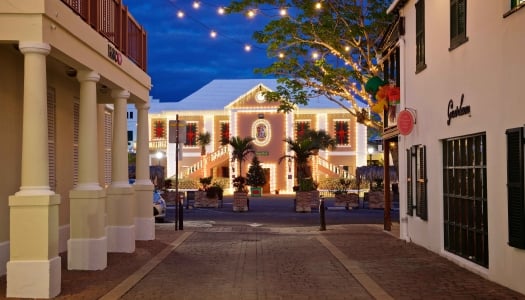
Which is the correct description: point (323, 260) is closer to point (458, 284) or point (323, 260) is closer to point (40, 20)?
point (458, 284)

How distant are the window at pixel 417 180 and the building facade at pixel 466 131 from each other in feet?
0.07

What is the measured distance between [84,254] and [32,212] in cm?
262

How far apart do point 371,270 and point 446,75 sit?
3.75 meters

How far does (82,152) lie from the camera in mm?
11578

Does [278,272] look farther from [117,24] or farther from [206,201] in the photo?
[206,201]

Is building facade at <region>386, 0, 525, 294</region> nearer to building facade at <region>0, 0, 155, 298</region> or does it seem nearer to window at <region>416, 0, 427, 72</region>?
window at <region>416, 0, 427, 72</region>

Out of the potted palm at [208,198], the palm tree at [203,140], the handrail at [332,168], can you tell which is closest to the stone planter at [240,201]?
the potted palm at [208,198]

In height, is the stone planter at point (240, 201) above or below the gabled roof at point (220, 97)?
below

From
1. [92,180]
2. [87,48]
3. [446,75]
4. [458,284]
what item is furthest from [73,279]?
[446,75]

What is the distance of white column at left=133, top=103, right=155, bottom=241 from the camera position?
16.4 meters

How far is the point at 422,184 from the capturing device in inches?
554

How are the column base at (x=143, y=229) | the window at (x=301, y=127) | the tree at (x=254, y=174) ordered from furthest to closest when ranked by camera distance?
the window at (x=301, y=127) → the tree at (x=254, y=174) → the column base at (x=143, y=229)

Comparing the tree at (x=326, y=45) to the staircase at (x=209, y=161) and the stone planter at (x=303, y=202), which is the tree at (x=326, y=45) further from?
the staircase at (x=209, y=161)

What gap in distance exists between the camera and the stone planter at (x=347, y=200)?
32.6m
